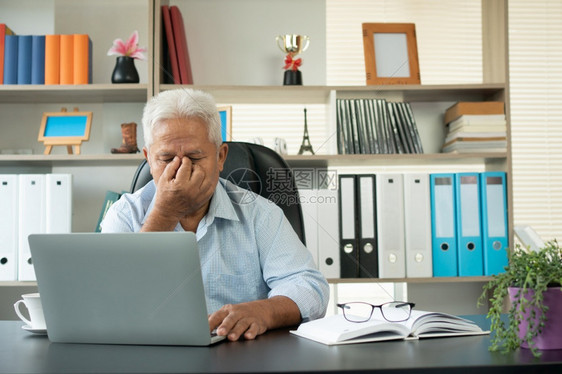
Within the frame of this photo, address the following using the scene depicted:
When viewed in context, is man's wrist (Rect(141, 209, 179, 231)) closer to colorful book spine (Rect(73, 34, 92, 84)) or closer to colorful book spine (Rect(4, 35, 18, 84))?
colorful book spine (Rect(73, 34, 92, 84))

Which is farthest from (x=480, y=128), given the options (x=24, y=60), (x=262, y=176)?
(x=24, y=60)

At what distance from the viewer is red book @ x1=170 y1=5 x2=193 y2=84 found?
243 cm

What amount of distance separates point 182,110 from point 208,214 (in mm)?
268

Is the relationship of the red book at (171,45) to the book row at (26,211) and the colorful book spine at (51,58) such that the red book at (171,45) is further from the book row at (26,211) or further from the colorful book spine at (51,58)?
the book row at (26,211)

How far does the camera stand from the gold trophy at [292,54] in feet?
8.06

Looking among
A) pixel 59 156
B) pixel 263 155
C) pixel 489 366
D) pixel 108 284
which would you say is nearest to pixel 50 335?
pixel 108 284

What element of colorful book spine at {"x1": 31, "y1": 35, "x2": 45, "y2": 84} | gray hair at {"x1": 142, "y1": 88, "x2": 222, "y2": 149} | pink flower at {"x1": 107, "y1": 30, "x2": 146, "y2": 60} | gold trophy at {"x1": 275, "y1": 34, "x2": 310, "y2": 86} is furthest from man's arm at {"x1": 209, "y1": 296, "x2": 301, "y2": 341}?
colorful book spine at {"x1": 31, "y1": 35, "x2": 45, "y2": 84}

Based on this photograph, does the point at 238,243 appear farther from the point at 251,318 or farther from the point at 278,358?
the point at 278,358

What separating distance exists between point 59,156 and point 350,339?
5.78ft

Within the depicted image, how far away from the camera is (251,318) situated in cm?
101

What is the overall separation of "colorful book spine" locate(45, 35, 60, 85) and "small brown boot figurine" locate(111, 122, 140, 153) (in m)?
0.33

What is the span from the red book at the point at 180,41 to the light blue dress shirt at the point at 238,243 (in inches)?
39.2

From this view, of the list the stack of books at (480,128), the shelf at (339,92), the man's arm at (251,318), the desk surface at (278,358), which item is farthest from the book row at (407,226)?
→ the desk surface at (278,358)

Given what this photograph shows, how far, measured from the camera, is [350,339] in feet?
2.98
